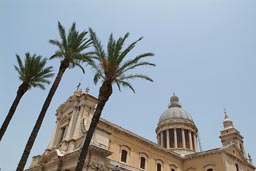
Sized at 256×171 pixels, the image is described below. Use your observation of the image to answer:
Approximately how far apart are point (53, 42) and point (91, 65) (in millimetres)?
4092

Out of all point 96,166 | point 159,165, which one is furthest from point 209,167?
point 96,166

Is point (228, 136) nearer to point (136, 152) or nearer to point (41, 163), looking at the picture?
point (136, 152)

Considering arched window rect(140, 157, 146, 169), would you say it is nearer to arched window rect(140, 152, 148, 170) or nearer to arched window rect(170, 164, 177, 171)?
arched window rect(140, 152, 148, 170)

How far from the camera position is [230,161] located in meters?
31.0

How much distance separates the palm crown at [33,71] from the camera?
Answer: 19.2 meters

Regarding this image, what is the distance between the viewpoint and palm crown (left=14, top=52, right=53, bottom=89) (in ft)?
63.2

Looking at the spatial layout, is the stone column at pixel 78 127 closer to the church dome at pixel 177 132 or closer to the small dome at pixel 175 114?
the church dome at pixel 177 132

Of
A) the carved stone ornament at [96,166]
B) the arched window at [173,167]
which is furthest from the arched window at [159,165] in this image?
the carved stone ornament at [96,166]

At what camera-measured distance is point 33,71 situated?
63.4 feet

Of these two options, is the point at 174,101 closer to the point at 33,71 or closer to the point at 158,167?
the point at 158,167

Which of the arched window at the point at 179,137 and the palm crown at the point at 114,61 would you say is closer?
the palm crown at the point at 114,61

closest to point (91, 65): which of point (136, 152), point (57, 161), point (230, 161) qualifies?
point (57, 161)

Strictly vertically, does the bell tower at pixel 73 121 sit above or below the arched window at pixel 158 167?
above

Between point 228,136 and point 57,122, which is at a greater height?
point 228,136
